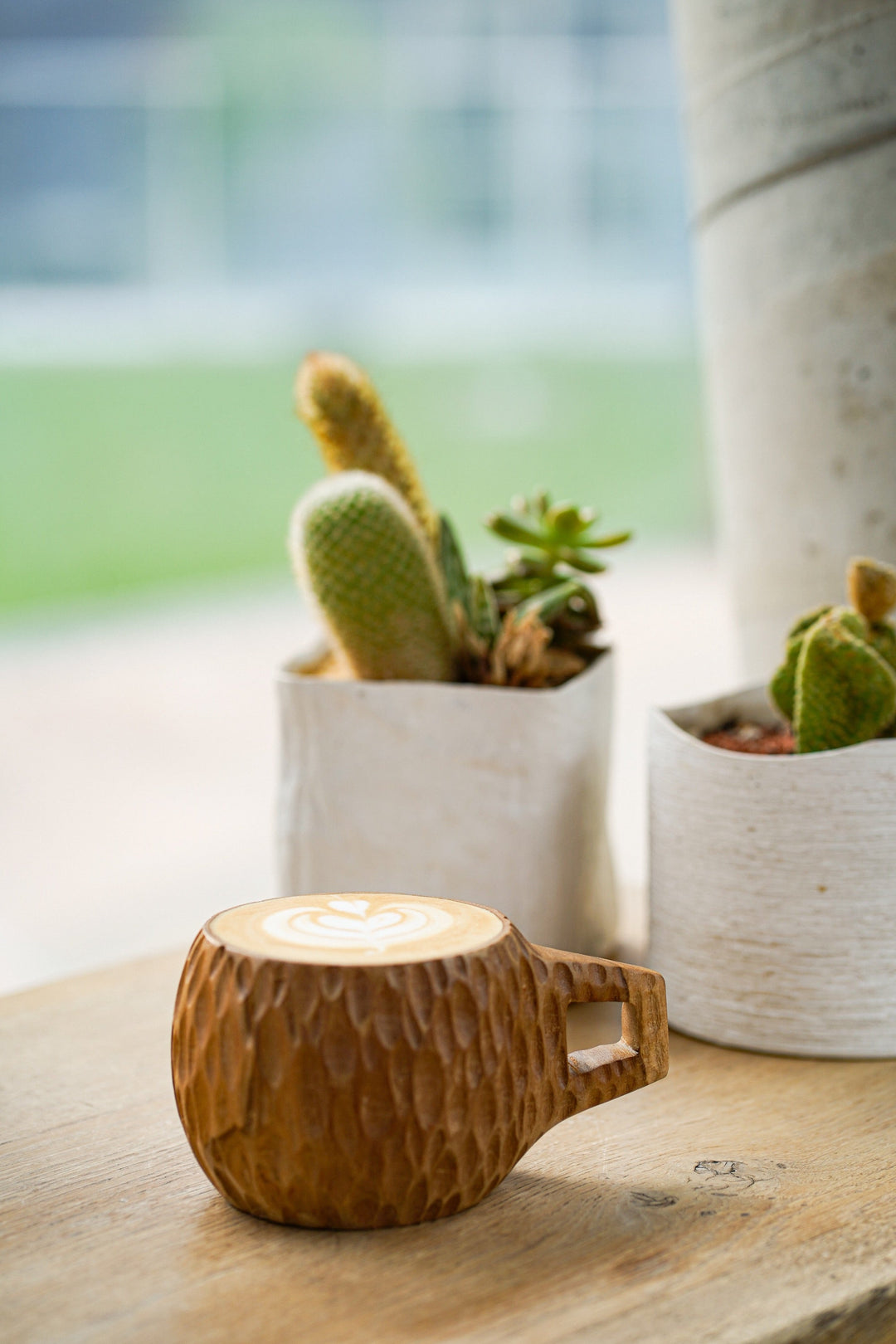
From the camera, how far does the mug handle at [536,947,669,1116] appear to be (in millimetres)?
360

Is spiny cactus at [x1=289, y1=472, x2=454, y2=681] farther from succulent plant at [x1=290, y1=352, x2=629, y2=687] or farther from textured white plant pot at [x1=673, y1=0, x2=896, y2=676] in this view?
textured white plant pot at [x1=673, y1=0, x2=896, y2=676]

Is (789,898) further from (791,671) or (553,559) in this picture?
(553,559)

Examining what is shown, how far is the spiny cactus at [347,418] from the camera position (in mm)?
568

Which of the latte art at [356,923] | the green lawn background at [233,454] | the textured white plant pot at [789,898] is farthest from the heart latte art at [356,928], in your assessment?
the green lawn background at [233,454]

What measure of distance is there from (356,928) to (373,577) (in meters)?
0.19

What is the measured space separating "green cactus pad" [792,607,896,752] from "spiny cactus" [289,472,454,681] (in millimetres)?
156

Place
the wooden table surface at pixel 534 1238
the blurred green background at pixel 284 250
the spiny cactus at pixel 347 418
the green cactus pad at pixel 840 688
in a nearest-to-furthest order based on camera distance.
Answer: the wooden table surface at pixel 534 1238
the green cactus pad at pixel 840 688
the spiny cactus at pixel 347 418
the blurred green background at pixel 284 250

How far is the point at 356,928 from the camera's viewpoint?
35 centimetres

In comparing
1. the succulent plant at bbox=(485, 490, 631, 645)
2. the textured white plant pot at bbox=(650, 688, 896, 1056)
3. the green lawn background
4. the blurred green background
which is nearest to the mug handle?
the textured white plant pot at bbox=(650, 688, 896, 1056)

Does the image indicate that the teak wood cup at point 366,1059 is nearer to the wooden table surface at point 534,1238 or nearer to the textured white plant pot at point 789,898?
the wooden table surface at point 534,1238

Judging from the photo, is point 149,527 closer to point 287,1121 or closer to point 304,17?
point 304,17

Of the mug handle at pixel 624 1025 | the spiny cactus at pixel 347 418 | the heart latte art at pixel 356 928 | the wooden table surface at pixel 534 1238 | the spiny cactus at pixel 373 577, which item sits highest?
the spiny cactus at pixel 347 418

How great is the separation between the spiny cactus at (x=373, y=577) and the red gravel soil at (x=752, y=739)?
0.12 meters

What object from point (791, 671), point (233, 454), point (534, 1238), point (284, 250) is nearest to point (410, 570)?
point (791, 671)
